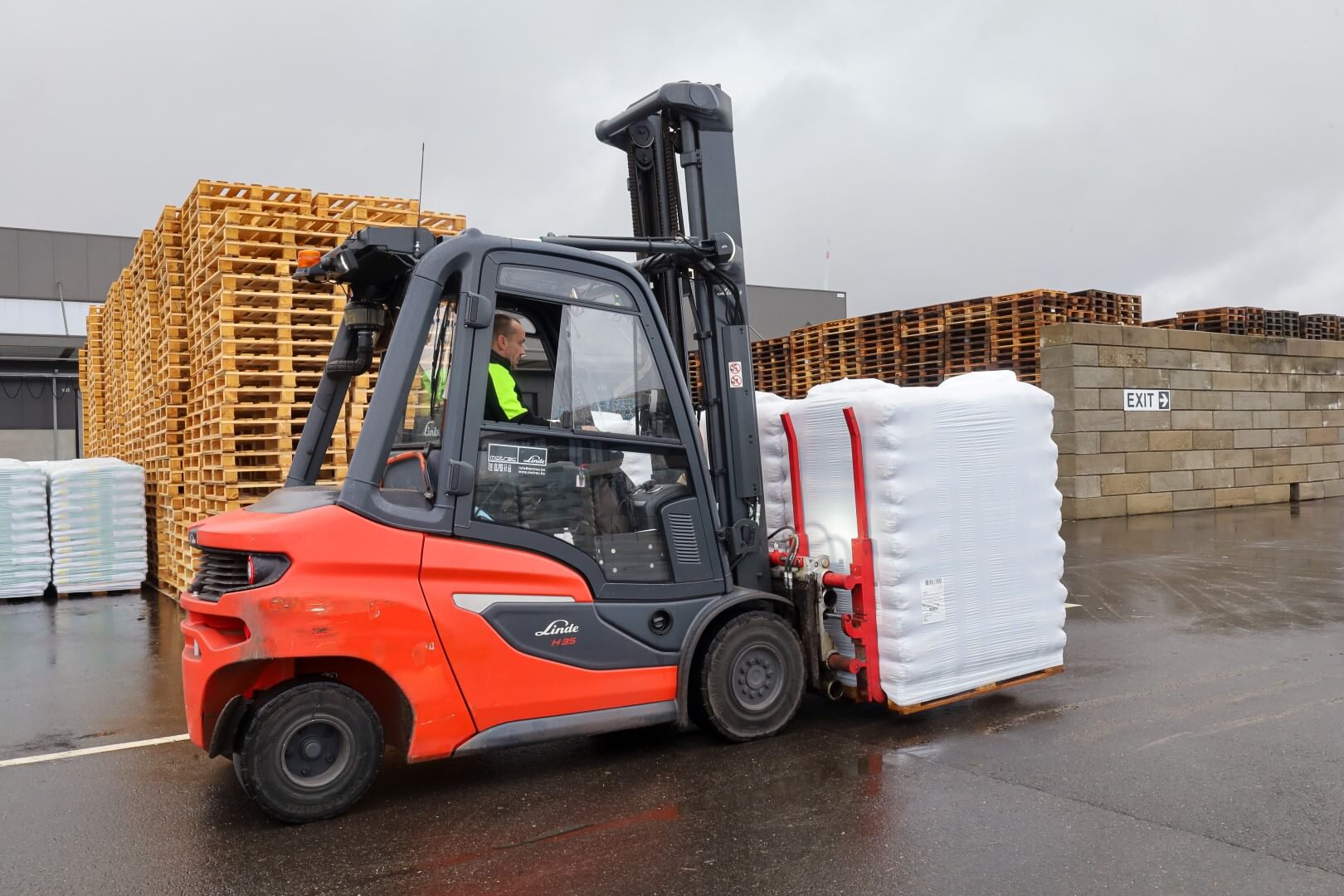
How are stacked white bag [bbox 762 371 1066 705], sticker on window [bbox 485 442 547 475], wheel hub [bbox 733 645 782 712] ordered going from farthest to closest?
stacked white bag [bbox 762 371 1066 705] < wheel hub [bbox 733 645 782 712] < sticker on window [bbox 485 442 547 475]

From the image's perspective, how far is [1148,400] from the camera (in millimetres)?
16188

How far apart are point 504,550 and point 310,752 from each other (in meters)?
1.04

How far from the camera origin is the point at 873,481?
4.79 metres

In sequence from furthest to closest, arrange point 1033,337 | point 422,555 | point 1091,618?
point 1033,337 < point 1091,618 < point 422,555

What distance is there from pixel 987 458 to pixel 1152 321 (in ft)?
53.0

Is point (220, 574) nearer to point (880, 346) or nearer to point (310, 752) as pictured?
point (310, 752)

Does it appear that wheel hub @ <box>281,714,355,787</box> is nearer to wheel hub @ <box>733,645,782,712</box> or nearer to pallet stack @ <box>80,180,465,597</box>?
wheel hub @ <box>733,645,782,712</box>

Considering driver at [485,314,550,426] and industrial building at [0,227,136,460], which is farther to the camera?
industrial building at [0,227,136,460]

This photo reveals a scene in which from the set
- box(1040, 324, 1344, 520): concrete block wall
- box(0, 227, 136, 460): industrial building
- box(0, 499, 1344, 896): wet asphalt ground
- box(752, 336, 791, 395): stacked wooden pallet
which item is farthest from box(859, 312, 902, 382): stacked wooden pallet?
box(0, 227, 136, 460): industrial building

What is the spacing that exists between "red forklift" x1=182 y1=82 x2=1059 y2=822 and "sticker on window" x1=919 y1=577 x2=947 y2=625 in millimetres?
264

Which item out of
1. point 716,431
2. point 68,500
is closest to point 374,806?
point 716,431

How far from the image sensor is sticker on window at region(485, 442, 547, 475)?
398cm

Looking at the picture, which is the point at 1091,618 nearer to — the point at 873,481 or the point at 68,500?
the point at 873,481

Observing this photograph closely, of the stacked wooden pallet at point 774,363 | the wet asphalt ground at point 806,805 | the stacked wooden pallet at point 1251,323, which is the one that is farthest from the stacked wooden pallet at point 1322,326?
the wet asphalt ground at point 806,805
